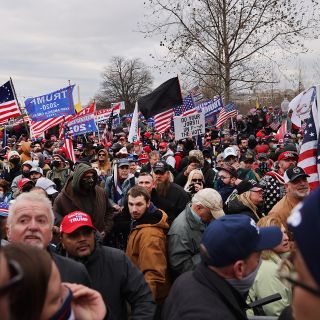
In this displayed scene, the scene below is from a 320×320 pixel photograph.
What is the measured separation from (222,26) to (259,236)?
19440 millimetres

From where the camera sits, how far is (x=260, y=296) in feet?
10.8

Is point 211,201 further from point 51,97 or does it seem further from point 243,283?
point 51,97

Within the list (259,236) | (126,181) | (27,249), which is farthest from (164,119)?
(27,249)

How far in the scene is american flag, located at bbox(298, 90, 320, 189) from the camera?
4750 millimetres

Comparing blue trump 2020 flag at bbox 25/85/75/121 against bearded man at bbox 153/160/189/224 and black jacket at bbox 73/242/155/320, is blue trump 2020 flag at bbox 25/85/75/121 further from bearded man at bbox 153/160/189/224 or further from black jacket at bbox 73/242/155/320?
black jacket at bbox 73/242/155/320

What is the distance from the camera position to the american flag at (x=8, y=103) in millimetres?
11281

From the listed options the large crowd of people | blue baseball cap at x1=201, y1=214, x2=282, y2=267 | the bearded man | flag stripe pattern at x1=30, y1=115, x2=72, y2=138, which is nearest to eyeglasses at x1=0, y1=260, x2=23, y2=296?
the large crowd of people

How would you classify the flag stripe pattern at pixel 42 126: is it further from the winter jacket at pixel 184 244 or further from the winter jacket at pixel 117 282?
the winter jacket at pixel 117 282

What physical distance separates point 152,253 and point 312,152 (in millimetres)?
2257

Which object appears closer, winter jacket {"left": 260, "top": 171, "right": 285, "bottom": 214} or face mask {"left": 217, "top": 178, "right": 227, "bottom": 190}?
winter jacket {"left": 260, "top": 171, "right": 285, "bottom": 214}

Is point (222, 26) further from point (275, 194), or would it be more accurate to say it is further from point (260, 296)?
point (260, 296)

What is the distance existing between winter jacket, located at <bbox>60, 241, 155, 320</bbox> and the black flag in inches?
296

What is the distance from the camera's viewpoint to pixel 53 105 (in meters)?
12.0

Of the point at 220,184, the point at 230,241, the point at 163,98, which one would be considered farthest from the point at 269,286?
the point at 163,98
